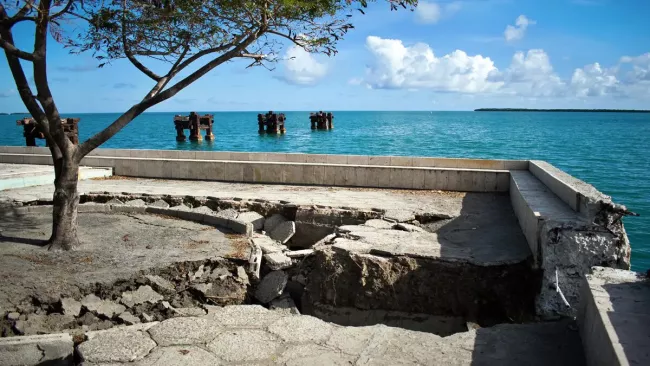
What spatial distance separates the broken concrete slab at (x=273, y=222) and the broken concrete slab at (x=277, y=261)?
1879 millimetres

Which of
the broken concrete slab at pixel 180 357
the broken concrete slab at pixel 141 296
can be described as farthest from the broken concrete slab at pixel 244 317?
the broken concrete slab at pixel 141 296

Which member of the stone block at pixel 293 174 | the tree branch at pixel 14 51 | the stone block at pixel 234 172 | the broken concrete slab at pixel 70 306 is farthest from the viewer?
the stone block at pixel 234 172

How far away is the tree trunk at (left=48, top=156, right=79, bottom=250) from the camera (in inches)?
283

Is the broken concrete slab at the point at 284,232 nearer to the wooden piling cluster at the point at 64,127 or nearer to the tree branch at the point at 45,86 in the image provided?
the tree branch at the point at 45,86

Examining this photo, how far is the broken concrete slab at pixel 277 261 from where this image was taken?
23.9 feet

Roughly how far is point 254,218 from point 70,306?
4152mm

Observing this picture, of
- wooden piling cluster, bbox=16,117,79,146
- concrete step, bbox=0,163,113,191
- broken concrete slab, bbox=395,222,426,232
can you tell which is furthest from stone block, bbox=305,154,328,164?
wooden piling cluster, bbox=16,117,79,146

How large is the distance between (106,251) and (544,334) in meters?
5.59

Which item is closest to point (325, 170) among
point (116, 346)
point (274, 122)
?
point (116, 346)

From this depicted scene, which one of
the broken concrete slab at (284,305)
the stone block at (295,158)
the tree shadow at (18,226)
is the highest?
the stone block at (295,158)

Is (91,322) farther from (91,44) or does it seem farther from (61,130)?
(91,44)

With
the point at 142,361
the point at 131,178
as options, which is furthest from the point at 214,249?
the point at 131,178

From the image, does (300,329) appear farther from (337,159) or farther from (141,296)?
(337,159)

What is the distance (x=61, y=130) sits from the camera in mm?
7176
